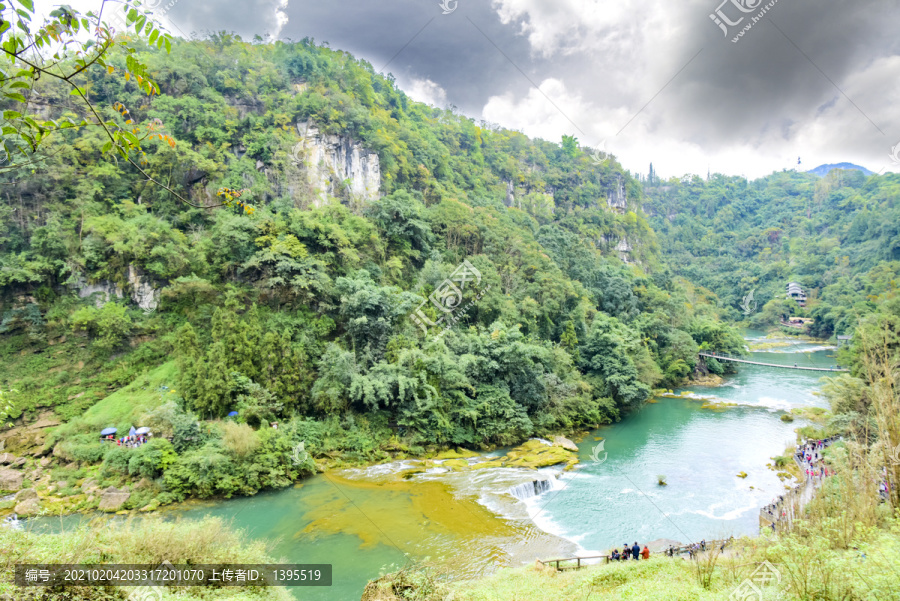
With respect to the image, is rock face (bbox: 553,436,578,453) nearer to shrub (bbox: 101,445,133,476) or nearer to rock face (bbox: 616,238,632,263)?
shrub (bbox: 101,445,133,476)

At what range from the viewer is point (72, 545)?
4.74 m

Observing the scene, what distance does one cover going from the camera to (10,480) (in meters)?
11.1

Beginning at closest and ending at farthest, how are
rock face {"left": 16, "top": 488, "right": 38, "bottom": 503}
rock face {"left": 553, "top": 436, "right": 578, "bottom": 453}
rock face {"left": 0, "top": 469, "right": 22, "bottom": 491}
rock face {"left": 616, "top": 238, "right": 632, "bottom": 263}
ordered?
rock face {"left": 16, "top": 488, "right": 38, "bottom": 503} → rock face {"left": 0, "top": 469, "right": 22, "bottom": 491} → rock face {"left": 553, "top": 436, "right": 578, "bottom": 453} → rock face {"left": 616, "top": 238, "right": 632, "bottom": 263}

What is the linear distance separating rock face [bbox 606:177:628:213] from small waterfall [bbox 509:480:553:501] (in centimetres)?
4047

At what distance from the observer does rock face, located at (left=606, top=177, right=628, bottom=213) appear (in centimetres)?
4742

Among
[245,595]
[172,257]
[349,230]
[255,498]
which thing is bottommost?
[255,498]

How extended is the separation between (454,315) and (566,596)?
13.5 metres

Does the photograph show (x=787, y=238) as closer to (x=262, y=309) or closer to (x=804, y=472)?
(x=804, y=472)

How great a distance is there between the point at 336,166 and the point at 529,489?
61.4 ft

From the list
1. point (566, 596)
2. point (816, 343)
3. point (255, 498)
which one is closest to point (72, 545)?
point (566, 596)

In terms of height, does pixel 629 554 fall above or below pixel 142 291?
below

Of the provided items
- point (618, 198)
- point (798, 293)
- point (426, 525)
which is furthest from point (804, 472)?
point (618, 198)

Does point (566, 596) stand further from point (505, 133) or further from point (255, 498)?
point (505, 133)

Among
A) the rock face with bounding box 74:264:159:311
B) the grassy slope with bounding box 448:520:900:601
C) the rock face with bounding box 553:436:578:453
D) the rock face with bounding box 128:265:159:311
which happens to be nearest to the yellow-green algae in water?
the grassy slope with bounding box 448:520:900:601
